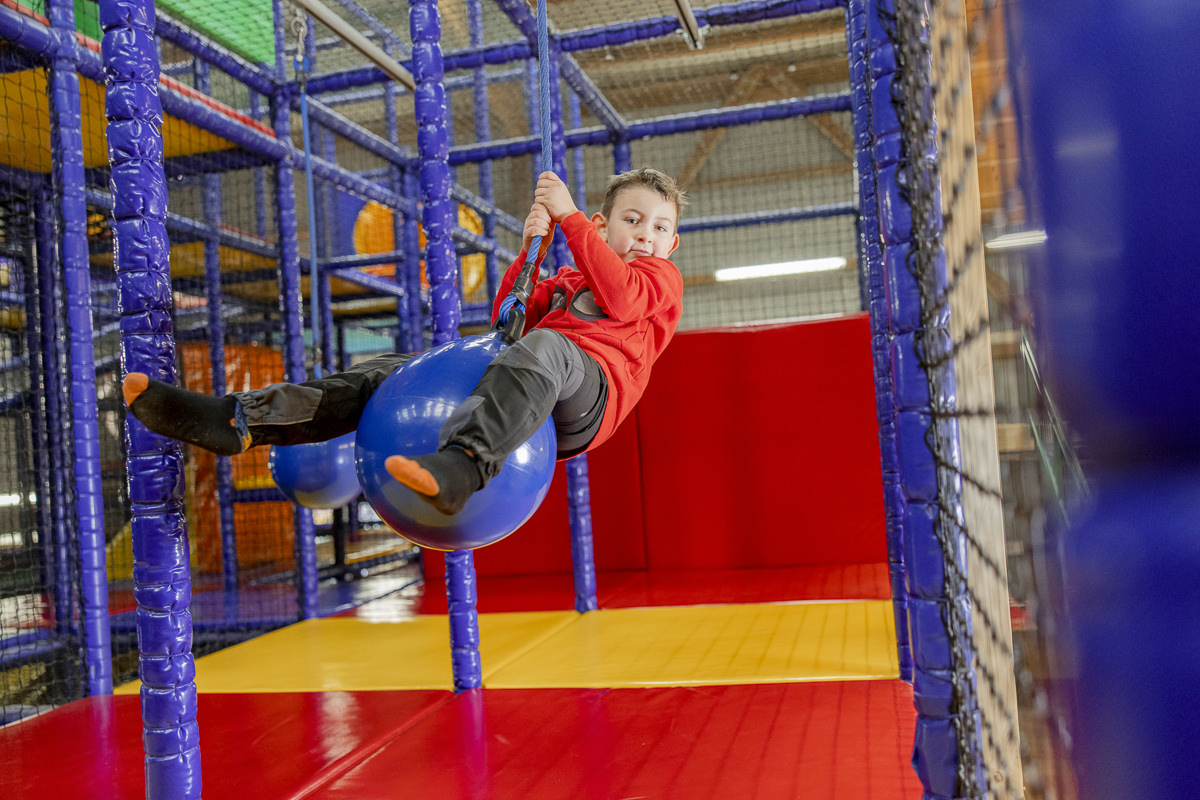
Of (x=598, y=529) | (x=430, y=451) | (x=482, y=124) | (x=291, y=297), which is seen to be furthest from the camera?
Result: (x=482, y=124)

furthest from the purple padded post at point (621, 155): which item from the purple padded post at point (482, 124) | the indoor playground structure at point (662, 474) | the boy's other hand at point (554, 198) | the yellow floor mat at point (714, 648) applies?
the boy's other hand at point (554, 198)

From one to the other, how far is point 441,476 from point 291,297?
313cm

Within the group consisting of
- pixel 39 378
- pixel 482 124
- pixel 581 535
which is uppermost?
pixel 482 124

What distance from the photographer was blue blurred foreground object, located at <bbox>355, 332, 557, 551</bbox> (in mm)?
1511

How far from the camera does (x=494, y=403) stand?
151 centimetres

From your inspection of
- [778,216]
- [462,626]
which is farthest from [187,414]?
Result: [778,216]

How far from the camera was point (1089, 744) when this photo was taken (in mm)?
651

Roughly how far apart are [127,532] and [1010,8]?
637 centimetres

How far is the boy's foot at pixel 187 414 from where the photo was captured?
1.54 meters

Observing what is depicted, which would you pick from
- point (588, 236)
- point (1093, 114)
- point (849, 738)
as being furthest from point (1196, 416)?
point (849, 738)

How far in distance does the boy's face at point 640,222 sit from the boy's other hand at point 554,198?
0.23m

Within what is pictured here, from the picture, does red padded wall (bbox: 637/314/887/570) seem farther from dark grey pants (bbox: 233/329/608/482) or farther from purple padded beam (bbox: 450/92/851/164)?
dark grey pants (bbox: 233/329/608/482)

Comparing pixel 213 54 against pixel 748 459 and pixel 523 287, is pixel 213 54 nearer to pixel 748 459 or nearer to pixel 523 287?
pixel 523 287

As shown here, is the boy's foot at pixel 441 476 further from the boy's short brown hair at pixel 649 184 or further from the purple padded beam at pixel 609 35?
the purple padded beam at pixel 609 35
